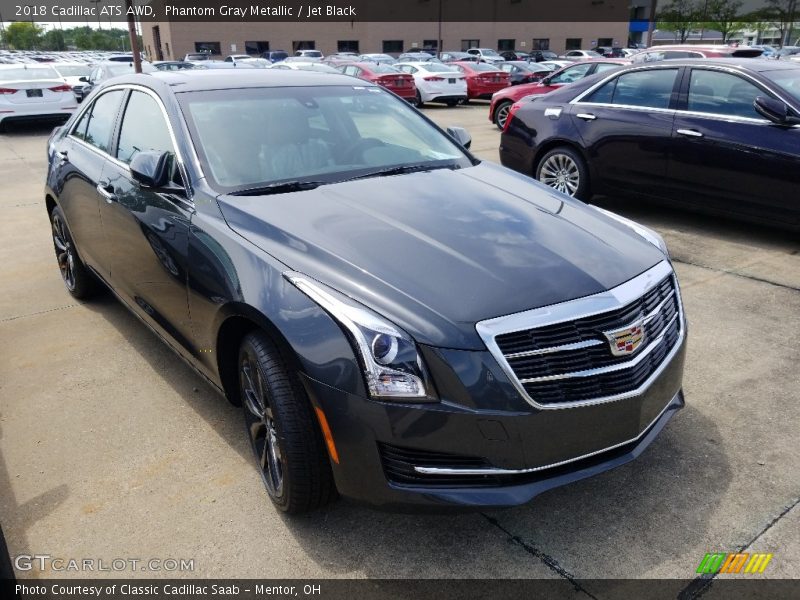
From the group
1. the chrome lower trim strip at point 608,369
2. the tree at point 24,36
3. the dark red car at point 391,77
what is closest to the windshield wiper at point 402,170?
the chrome lower trim strip at point 608,369

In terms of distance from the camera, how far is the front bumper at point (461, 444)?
2250 mm

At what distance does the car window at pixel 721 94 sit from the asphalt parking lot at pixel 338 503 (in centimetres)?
238

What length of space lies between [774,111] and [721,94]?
63 cm

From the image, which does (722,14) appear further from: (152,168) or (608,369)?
(608,369)

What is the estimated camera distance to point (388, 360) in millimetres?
2266

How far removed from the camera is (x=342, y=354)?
230 cm

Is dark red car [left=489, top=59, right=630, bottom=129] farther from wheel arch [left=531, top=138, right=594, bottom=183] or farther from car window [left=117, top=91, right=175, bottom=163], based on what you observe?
car window [left=117, top=91, right=175, bottom=163]

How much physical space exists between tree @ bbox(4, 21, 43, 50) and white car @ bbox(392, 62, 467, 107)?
11592cm

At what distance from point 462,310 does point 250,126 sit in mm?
1798

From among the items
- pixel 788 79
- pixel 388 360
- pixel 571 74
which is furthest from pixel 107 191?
pixel 571 74

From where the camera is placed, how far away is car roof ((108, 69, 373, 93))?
3752mm

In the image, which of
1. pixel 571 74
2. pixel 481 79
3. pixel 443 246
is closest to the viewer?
pixel 443 246

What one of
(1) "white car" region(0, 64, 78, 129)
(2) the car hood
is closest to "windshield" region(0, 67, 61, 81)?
(1) "white car" region(0, 64, 78, 129)
